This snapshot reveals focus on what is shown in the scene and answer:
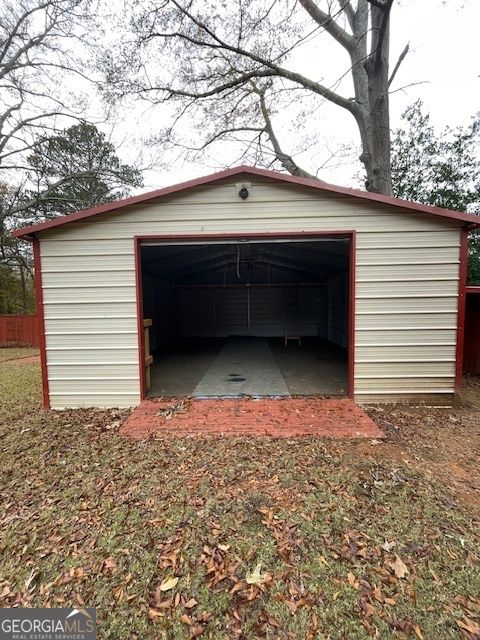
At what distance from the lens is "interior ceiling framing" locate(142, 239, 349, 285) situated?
24.6 ft

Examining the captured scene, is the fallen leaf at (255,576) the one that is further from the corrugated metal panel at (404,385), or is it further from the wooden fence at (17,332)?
the wooden fence at (17,332)

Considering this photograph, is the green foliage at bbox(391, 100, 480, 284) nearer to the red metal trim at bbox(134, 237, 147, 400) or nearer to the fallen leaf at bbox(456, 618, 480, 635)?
the red metal trim at bbox(134, 237, 147, 400)

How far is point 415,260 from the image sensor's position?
4.49 m

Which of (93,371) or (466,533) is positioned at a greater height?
(93,371)

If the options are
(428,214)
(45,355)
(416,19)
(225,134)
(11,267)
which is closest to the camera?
(428,214)

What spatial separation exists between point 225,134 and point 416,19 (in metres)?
5.78

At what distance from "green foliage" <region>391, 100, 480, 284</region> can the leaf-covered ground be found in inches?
387

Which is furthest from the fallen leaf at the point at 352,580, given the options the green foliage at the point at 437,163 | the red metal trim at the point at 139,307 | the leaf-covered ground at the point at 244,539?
the green foliage at the point at 437,163

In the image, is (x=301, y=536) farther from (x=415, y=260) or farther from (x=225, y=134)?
(x=225, y=134)

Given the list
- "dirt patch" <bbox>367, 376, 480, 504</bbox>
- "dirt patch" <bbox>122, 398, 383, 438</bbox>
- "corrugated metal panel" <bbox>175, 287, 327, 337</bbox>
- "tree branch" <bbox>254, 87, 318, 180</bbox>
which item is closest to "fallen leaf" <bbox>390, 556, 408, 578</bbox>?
"dirt patch" <bbox>367, 376, 480, 504</bbox>

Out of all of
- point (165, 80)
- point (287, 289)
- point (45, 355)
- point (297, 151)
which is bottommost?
point (45, 355)

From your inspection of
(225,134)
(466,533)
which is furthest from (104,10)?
(466,533)

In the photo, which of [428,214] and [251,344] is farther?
[251,344]

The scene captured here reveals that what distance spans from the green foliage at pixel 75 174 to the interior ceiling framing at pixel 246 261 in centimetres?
576
